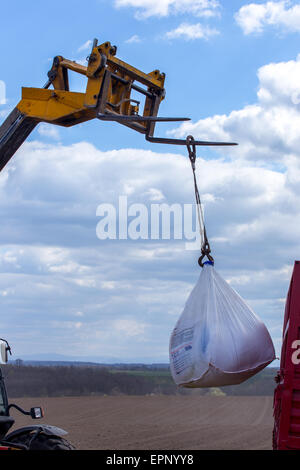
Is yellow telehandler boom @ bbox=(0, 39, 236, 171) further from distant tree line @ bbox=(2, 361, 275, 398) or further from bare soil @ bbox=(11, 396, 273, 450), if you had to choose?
distant tree line @ bbox=(2, 361, 275, 398)

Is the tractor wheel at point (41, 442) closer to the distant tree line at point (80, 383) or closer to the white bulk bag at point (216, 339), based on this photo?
the white bulk bag at point (216, 339)

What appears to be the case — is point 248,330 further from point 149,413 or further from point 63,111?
point 149,413

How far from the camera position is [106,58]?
602 centimetres

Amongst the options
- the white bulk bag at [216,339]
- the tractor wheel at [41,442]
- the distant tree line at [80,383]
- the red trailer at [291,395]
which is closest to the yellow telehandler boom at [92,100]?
the white bulk bag at [216,339]

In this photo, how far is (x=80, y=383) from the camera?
3056cm

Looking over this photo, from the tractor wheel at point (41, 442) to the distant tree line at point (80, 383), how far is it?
22.3 m

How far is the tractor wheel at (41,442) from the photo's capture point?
573cm

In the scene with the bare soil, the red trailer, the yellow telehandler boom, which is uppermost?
the yellow telehandler boom

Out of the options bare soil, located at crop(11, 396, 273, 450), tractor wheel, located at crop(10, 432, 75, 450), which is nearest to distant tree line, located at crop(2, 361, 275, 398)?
bare soil, located at crop(11, 396, 273, 450)

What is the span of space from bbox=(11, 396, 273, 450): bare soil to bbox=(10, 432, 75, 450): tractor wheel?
9.34 meters

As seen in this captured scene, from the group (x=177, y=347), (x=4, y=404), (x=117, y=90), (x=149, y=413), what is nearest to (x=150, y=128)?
(x=117, y=90)

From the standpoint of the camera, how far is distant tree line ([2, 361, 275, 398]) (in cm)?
2850

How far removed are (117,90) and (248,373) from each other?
8.76ft

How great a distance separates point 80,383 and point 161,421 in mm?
10132
